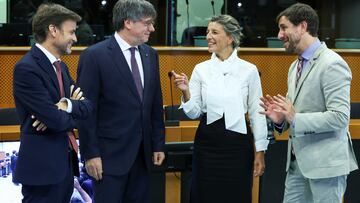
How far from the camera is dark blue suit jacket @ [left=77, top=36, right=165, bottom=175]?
2.52 metres

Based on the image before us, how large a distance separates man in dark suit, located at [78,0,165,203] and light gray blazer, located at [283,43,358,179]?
0.74 meters

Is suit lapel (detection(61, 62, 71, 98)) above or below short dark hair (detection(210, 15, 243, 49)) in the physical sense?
below

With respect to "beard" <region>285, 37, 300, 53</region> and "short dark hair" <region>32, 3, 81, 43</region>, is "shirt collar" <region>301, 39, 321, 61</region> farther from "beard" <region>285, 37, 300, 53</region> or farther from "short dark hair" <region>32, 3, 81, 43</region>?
"short dark hair" <region>32, 3, 81, 43</region>

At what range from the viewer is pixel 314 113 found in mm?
2445

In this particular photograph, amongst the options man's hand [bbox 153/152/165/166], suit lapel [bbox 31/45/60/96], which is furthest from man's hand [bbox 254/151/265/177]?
suit lapel [bbox 31/45/60/96]

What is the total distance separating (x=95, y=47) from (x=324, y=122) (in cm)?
113

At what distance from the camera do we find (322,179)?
8.33ft

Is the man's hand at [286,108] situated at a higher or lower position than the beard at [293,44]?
lower

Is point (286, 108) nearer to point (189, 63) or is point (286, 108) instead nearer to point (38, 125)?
point (38, 125)

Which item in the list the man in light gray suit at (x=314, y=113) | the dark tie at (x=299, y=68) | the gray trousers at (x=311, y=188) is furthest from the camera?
the dark tie at (x=299, y=68)

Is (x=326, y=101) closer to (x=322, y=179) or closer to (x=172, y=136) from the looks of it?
(x=322, y=179)

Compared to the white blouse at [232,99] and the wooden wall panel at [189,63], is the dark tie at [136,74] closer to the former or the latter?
the white blouse at [232,99]

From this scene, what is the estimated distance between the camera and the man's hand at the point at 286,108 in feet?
8.14

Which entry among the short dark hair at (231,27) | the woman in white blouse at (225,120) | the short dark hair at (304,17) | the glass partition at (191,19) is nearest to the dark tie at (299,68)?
the short dark hair at (304,17)
